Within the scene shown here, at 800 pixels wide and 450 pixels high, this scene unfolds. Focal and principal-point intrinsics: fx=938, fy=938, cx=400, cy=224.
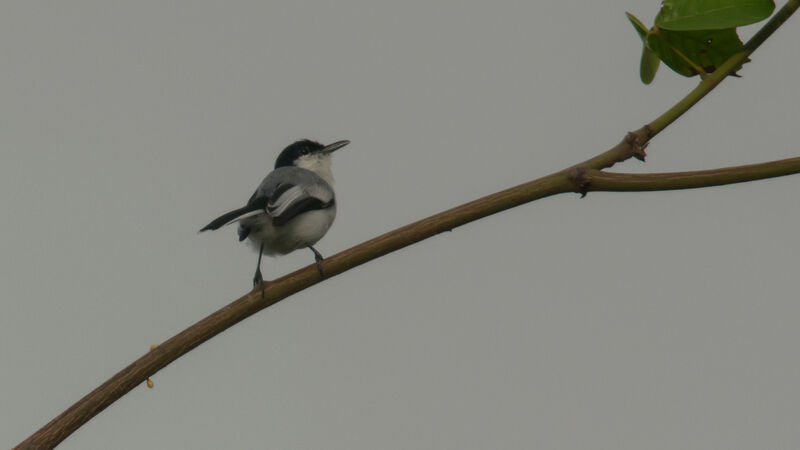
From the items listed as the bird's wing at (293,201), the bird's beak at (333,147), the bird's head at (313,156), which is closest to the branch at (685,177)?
the bird's wing at (293,201)

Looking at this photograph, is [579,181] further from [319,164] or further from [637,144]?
[319,164]

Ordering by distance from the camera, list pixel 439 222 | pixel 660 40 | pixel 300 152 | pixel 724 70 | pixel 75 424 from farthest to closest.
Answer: pixel 300 152, pixel 660 40, pixel 724 70, pixel 439 222, pixel 75 424

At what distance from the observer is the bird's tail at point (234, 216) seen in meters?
3.26

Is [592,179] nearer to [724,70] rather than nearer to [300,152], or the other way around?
[724,70]

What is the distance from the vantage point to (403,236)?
6.24 feet

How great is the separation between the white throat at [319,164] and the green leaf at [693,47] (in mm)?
3359

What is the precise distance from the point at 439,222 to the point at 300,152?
383cm

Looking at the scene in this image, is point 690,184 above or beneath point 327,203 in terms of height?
beneath

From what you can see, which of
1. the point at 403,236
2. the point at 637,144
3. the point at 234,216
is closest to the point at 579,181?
the point at 637,144

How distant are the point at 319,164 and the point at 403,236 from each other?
11.9 feet

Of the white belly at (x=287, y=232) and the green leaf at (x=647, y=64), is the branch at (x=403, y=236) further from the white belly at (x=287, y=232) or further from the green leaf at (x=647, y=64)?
the white belly at (x=287, y=232)

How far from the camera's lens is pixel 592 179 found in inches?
74.2

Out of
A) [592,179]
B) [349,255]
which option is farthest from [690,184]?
[349,255]

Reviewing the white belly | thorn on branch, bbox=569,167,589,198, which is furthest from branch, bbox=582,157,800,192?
the white belly
